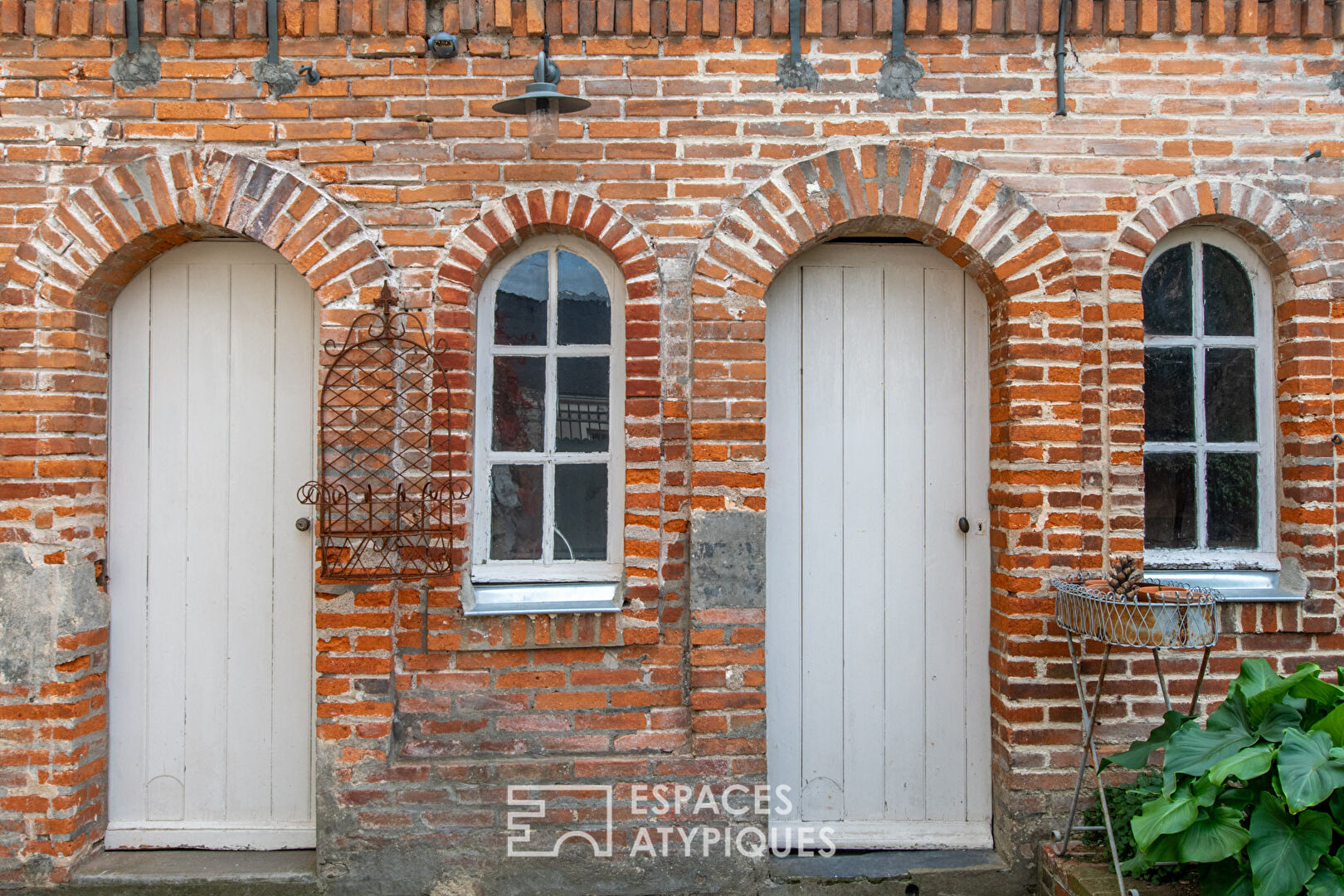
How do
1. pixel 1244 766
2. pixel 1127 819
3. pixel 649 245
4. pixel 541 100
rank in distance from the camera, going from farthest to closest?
1. pixel 649 245
2. pixel 1127 819
3. pixel 541 100
4. pixel 1244 766

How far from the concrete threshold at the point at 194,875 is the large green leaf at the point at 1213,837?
2994mm

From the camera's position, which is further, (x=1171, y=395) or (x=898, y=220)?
(x=1171, y=395)

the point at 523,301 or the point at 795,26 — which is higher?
the point at 795,26

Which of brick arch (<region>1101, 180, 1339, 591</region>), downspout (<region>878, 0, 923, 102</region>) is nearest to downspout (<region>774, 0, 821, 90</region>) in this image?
downspout (<region>878, 0, 923, 102</region>)

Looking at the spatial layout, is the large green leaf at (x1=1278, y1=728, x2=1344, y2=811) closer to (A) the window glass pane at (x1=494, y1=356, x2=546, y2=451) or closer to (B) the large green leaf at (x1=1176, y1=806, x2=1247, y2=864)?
(B) the large green leaf at (x1=1176, y1=806, x2=1247, y2=864)

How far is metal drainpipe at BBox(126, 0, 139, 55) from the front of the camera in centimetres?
354

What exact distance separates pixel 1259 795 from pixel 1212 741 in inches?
7.5

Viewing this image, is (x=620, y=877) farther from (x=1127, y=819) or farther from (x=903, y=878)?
(x=1127, y=819)

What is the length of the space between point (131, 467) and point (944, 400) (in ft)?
10.8

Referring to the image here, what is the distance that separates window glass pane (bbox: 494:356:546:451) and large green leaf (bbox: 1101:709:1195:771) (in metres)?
2.38

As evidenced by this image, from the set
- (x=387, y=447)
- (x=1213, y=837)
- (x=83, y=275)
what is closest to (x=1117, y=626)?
(x=1213, y=837)

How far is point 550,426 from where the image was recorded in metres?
3.74

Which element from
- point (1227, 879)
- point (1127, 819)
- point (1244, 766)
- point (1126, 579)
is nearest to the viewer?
point (1244, 766)

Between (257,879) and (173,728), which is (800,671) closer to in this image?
(257,879)
